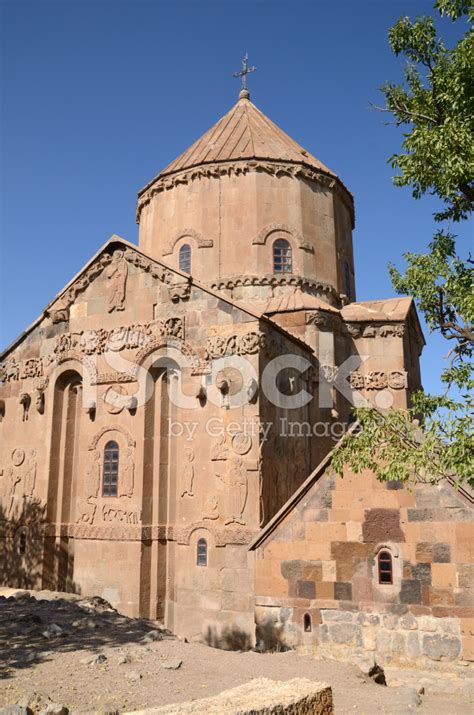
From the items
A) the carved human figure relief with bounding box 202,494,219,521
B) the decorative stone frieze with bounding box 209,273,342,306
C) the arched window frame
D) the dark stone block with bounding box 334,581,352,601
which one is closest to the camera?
the arched window frame

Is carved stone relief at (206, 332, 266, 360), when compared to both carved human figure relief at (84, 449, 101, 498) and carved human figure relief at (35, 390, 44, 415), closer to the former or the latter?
carved human figure relief at (84, 449, 101, 498)

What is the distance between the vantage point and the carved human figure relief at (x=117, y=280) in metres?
17.6

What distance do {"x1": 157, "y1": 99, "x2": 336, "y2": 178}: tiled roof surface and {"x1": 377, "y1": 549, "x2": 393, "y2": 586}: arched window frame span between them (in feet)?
48.2

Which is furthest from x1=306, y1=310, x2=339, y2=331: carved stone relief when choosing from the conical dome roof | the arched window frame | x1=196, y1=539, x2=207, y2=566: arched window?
the arched window frame

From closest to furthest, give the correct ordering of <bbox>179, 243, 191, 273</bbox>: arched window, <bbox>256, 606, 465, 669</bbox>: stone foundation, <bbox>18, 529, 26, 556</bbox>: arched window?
<bbox>256, 606, 465, 669</bbox>: stone foundation, <bbox>18, 529, 26, 556</bbox>: arched window, <bbox>179, 243, 191, 273</bbox>: arched window

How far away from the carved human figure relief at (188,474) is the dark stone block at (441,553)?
241 inches

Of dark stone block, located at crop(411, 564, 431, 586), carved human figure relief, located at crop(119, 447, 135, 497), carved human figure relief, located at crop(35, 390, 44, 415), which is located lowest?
dark stone block, located at crop(411, 564, 431, 586)

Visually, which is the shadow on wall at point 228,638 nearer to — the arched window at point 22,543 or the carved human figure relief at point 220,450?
the carved human figure relief at point 220,450

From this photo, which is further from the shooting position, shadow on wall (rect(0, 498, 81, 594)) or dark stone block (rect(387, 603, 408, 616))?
shadow on wall (rect(0, 498, 81, 594))

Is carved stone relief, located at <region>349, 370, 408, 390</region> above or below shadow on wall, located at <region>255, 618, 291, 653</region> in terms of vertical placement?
above

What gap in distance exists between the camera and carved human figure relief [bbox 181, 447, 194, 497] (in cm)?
Result: 1562

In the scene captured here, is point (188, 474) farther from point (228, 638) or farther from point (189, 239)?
point (189, 239)

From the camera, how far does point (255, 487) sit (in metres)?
14.5

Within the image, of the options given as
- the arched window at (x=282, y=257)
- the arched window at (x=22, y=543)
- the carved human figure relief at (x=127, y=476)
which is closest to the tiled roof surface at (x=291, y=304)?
the arched window at (x=282, y=257)
